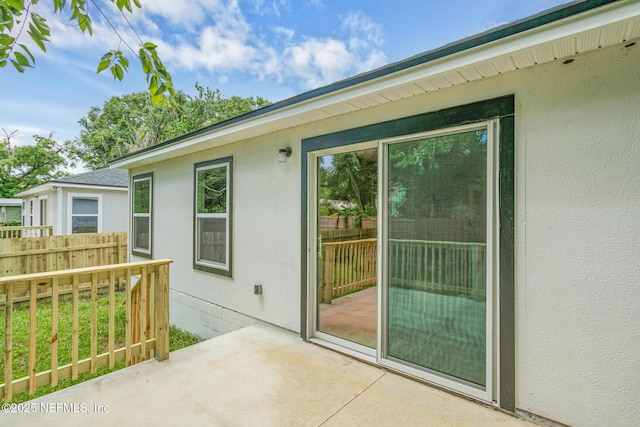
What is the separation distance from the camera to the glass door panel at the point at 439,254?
236cm

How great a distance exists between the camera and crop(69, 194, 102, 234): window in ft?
30.3

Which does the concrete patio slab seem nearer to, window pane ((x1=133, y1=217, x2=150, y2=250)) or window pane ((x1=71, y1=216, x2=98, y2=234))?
window pane ((x1=133, y1=217, x2=150, y2=250))

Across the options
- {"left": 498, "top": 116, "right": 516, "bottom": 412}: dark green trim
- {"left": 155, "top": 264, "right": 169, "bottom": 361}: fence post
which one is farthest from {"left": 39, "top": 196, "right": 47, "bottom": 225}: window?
{"left": 498, "top": 116, "right": 516, "bottom": 412}: dark green trim

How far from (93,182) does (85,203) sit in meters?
0.70

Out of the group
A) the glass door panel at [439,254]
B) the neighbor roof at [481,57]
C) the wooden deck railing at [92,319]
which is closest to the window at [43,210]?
the wooden deck railing at [92,319]

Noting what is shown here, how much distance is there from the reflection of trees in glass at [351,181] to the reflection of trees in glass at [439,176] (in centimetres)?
39

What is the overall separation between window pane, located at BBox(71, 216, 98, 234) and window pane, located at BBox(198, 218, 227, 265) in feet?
22.5

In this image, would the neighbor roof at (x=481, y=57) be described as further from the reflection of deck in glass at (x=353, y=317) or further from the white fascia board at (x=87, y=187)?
the white fascia board at (x=87, y=187)

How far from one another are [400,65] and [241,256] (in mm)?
3146

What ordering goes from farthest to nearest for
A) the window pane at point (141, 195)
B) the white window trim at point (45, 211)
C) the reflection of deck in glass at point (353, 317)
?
the white window trim at point (45, 211), the window pane at point (141, 195), the reflection of deck in glass at point (353, 317)

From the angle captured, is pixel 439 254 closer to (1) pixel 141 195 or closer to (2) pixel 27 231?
(1) pixel 141 195

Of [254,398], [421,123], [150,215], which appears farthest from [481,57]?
[150,215]

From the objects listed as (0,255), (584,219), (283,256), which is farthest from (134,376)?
(0,255)

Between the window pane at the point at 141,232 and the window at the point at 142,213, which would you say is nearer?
the window at the point at 142,213
